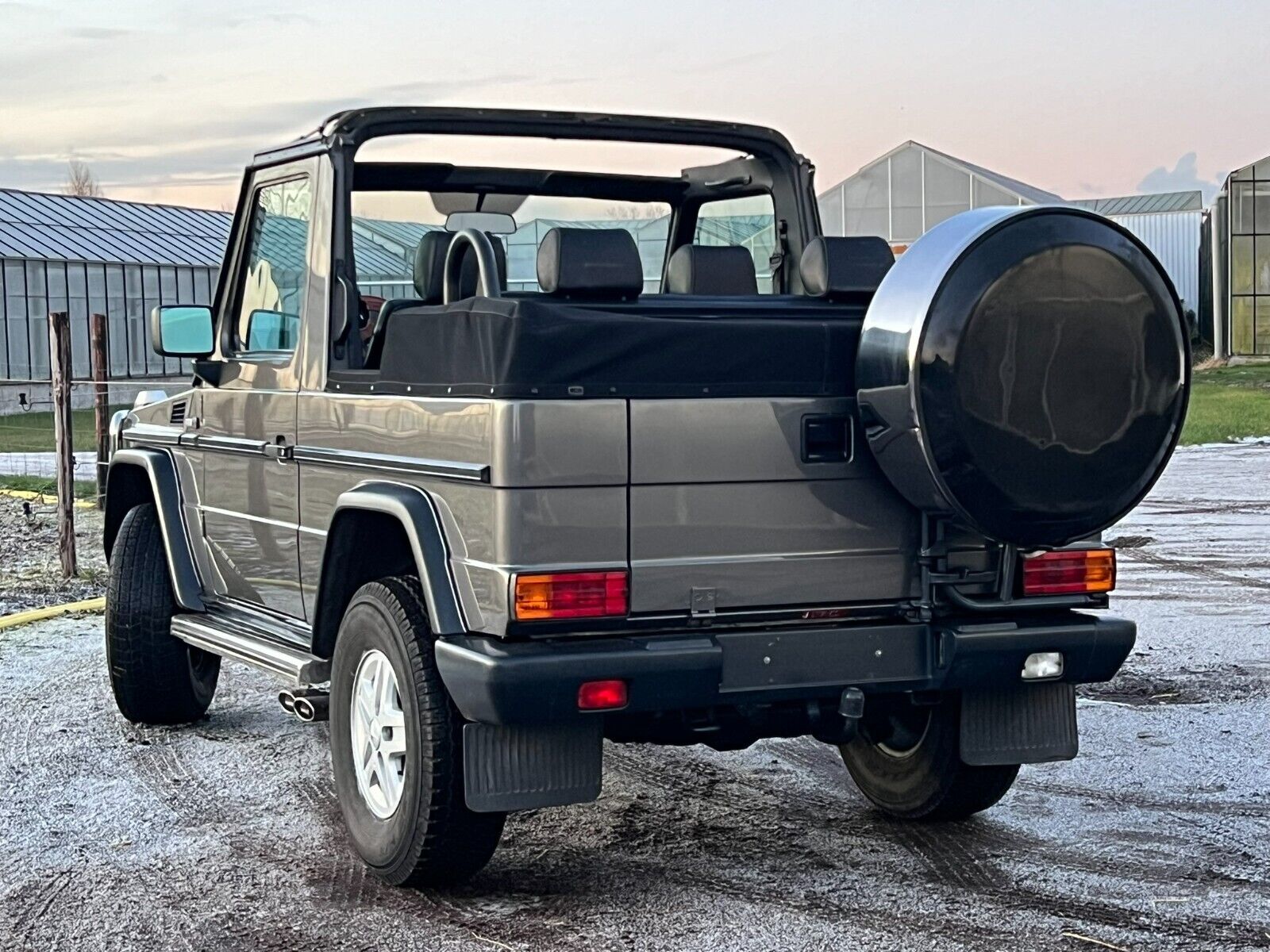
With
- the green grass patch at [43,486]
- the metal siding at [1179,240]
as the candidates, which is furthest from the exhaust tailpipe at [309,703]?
the metal siding at [1179,240]

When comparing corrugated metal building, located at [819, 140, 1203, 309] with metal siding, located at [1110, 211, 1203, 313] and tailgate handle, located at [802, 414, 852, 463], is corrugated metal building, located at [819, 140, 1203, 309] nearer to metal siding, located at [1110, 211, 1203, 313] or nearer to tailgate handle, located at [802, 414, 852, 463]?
metal siding, located at [1110, 211, 1203, 313]

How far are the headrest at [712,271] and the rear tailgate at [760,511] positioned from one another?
169cm

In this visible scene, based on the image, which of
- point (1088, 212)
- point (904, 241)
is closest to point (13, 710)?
point (1088, 212)

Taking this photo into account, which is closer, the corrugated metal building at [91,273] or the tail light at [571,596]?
the tail light at [571,596]

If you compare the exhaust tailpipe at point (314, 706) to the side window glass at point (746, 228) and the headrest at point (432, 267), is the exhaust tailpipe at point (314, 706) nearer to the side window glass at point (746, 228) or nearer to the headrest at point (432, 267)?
the headrest at point (432, 267)

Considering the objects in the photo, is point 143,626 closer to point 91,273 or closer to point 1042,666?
point 1042,666

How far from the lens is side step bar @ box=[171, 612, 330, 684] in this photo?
555 cm

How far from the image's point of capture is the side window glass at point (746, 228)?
267 inches

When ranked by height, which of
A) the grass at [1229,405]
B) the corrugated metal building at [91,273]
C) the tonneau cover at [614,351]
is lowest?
the grass at [1229,405]

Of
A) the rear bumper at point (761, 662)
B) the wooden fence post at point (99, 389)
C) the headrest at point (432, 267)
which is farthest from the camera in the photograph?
the wooden fence post at point (99, 389)

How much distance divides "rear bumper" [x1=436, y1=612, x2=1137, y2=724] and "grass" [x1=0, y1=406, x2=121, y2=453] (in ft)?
58.3

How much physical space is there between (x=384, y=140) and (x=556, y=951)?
286 cm

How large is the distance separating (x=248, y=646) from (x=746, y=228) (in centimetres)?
253

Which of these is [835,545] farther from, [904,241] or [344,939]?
[904,241]
